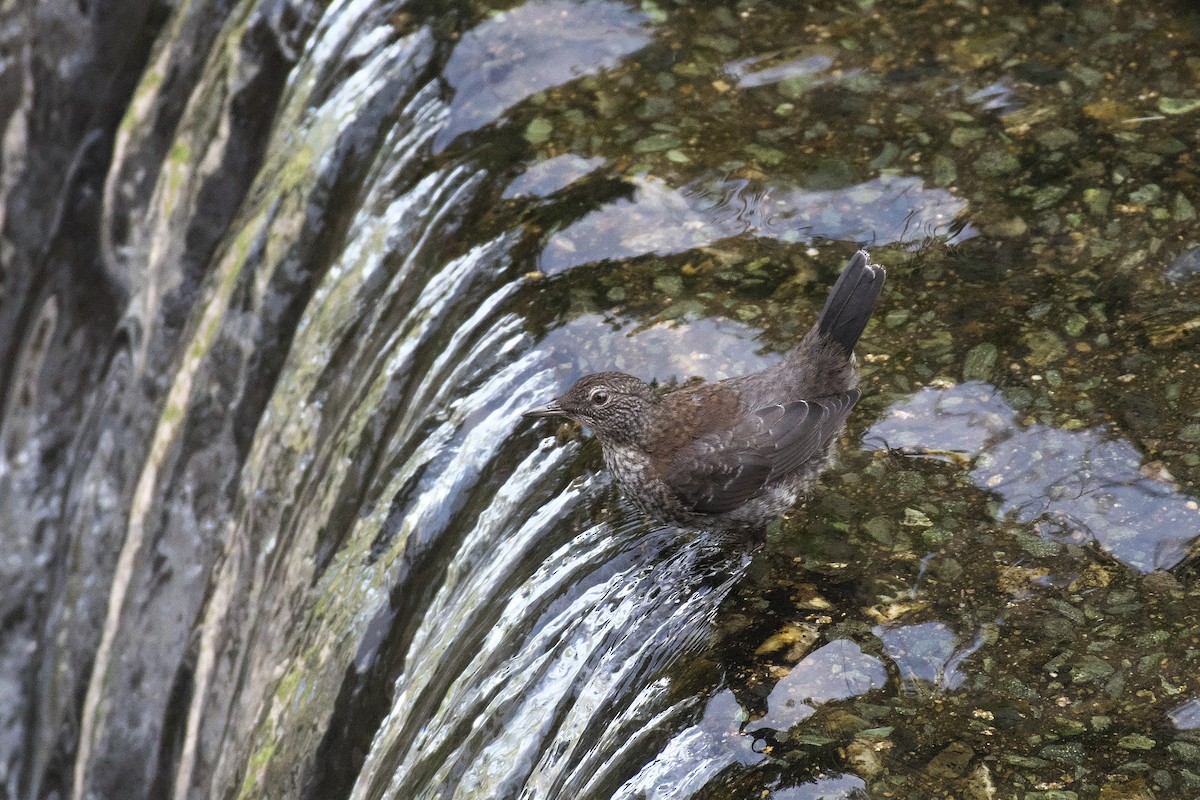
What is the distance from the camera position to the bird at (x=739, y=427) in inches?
149

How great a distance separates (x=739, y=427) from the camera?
392cm

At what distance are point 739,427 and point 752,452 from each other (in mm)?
118

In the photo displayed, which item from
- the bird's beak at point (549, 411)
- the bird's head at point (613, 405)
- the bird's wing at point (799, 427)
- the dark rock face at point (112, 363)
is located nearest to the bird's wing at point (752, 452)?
the bird's wing at point (799, 427)

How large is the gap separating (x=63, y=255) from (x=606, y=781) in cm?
648

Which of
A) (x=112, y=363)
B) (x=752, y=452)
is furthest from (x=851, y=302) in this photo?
(x=112, y=363)

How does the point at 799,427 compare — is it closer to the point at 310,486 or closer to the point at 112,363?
the point at 310,486

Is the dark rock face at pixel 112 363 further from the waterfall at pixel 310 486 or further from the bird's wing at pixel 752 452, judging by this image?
the bird's wing at pixel 752 452

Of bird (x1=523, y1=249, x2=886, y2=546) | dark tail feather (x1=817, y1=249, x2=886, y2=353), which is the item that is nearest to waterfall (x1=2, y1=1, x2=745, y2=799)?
bird (x1=523, y1=249, x2=886, y2=546)

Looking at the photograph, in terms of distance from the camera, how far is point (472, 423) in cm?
459

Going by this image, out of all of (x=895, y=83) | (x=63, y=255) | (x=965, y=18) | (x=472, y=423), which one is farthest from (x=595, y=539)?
(x=63, y=255)

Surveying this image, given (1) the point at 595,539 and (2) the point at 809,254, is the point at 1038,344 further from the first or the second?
(1) the point at 595,539

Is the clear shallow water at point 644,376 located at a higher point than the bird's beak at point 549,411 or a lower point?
lower

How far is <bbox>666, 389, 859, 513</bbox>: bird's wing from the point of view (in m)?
3.76

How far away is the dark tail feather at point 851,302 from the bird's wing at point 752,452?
0.21 metres
